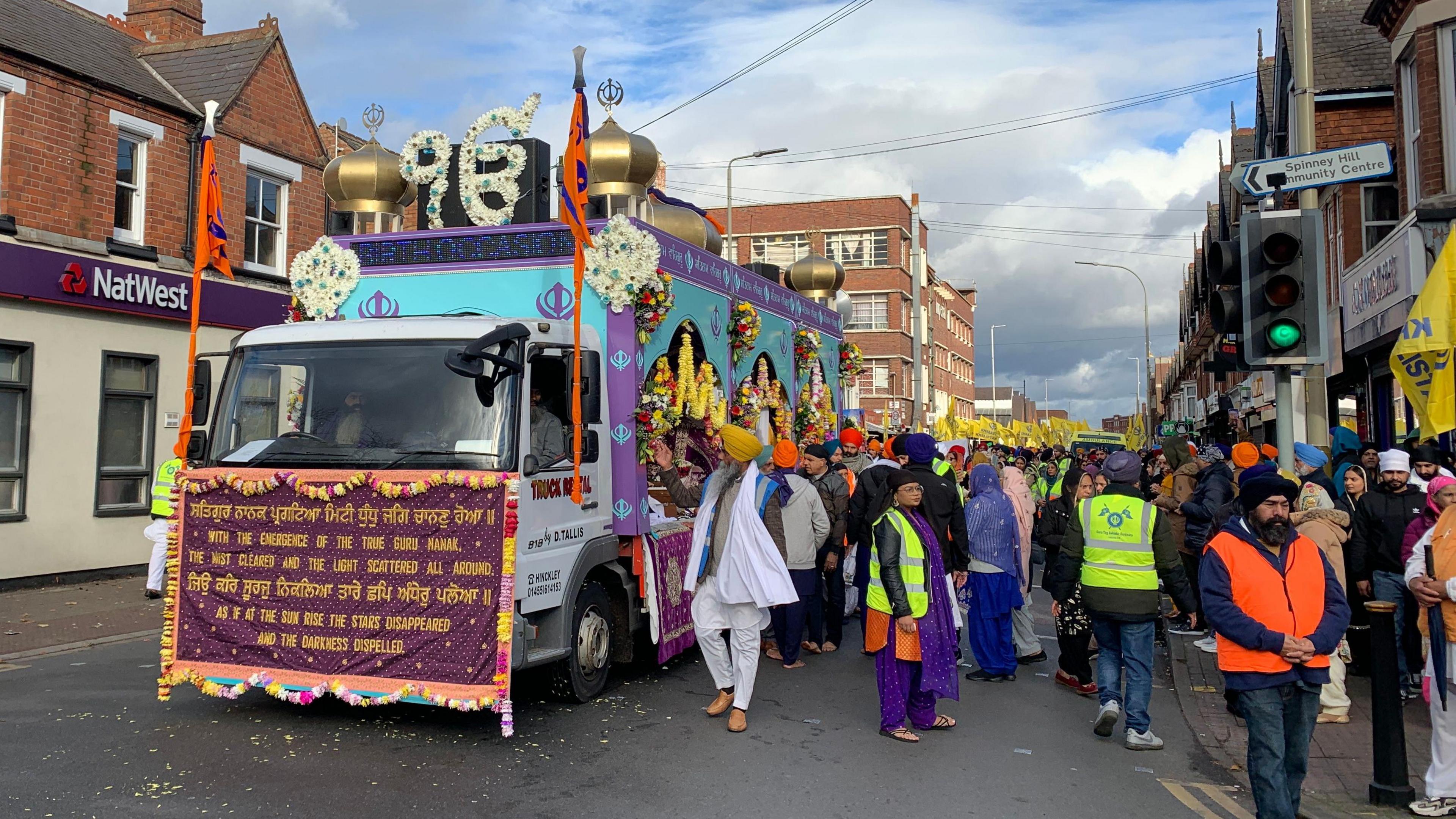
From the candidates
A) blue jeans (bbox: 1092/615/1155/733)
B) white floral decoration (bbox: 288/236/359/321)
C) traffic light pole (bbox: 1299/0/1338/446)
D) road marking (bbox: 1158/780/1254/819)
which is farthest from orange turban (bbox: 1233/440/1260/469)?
white floral decoration (bbox: 288/236/359/321)

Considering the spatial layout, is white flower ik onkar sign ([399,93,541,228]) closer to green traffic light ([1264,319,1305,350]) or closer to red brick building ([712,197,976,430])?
green traffic light ([1264,319,1305,350])

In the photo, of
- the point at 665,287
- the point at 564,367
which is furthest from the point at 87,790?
the point at 665,287

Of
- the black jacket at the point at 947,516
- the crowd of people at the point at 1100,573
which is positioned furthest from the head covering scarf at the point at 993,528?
the black jacket at the point at 947,516

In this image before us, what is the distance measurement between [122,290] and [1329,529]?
563 inches

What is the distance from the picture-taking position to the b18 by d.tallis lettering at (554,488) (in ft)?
20.7

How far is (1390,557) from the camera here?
288 inches

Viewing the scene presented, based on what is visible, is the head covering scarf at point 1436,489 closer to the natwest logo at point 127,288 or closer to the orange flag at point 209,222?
the orange flag at point 209,222

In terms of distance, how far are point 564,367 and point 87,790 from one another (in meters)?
3.37

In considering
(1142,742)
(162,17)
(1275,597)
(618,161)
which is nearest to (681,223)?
(618,161)

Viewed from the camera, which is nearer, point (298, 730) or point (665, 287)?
point (298, 730)

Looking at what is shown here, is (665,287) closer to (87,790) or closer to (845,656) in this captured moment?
(845,656)

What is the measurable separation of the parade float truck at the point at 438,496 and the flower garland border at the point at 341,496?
0.01 meters

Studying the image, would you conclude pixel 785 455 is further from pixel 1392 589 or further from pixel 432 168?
pixel 1392 589

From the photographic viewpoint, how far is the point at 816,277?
16062mm
